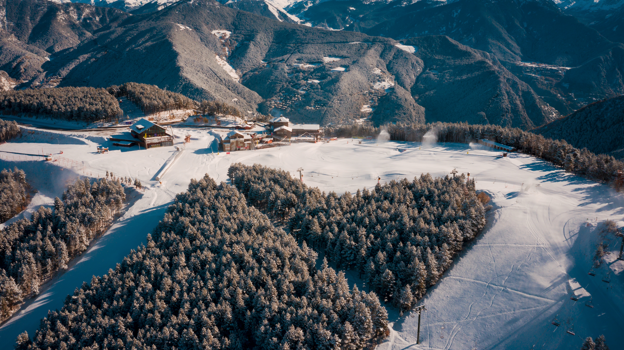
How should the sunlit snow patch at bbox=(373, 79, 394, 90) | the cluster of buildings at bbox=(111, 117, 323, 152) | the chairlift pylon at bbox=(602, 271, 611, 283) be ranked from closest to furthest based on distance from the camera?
the chairlift pylon at bbox=(602, 271, 611, 283), the cluster of buildings at bbox=(111, 117, 323, 152), the sunlit snow patch at bbox=(373, 79, 394, 90)

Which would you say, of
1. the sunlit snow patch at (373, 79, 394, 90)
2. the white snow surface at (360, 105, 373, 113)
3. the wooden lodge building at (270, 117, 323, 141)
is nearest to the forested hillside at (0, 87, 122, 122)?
the wooden lodge building at (270, 117, 323, 141)

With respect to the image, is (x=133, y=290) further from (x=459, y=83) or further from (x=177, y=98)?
(x=459, y=83)

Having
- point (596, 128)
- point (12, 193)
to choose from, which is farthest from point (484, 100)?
point (12, 193)

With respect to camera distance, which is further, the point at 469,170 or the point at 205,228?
the point at 469,170

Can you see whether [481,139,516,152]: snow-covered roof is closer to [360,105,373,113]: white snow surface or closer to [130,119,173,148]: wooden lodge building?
[130,119,173,148]: wooden lodge building

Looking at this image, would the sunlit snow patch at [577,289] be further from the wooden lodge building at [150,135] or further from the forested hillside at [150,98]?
the forested hillside at [150,98]

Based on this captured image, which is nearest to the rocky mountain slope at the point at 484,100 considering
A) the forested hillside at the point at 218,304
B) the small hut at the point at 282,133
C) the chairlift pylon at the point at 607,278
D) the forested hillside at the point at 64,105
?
the small hut at the point at 282,133

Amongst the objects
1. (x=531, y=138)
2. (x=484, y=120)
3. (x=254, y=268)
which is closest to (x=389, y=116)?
(x=484, y=120)
